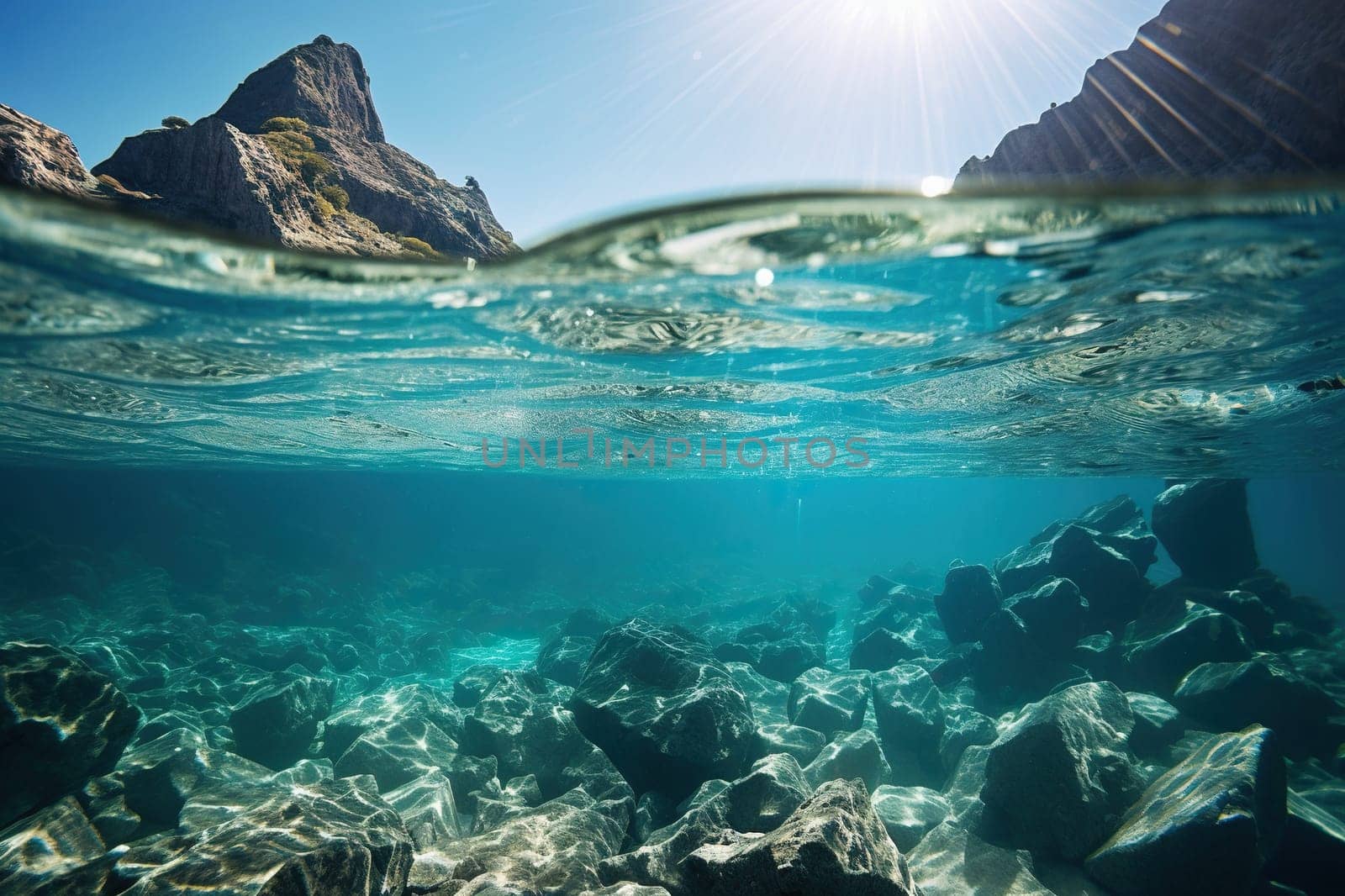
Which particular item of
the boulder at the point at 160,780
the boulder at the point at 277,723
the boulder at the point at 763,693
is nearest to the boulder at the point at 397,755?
the boulder at the point at 160,780

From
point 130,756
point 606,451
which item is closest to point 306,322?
point 130,756

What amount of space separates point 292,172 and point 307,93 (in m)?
11.4

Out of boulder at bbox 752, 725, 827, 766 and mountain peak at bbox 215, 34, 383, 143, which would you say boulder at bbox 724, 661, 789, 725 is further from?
mountain peak at bbox 215, 34, 383, 143

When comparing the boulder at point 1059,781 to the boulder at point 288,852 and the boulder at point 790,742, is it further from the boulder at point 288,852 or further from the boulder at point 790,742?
the boulder at point 288,852

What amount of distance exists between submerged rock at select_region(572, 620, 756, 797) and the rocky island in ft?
27.9

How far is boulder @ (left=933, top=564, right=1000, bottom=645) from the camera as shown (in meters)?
16.8

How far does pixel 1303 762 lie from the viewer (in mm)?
9109

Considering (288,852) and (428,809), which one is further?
(428,809)

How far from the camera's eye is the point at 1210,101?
16266 millimetres

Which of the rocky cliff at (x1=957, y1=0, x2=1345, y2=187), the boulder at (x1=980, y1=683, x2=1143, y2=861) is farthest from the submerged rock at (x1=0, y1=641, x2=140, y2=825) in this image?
the rocky cliff at (x1=957, y1=0, x2=1345, y2=187)

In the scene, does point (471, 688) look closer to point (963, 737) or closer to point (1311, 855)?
point (963, 737)

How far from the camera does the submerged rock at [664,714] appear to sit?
331 inches

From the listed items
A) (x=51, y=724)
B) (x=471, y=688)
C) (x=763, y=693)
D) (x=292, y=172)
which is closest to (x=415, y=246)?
(x=292, y=172)

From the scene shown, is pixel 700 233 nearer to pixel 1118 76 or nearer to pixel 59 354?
pixel 59 354
